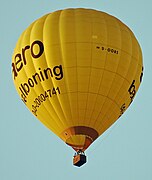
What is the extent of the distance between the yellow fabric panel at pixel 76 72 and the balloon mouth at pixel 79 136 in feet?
0.16

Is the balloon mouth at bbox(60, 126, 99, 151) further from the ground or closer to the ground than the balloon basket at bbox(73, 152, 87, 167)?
further from the ground

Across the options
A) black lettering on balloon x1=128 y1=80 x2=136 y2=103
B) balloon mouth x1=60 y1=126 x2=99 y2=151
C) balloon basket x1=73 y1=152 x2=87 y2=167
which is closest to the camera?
balloon basket x1=73 y1=152 x2=87 y2=167

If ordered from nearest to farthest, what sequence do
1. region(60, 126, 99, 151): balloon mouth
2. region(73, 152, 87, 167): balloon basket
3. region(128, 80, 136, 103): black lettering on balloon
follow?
region(73, 152, 87, 167): balloon basket → region(60, 126, 99, 151): balloon mouth → region(128, 80, 136, 103): black lettering on balloon

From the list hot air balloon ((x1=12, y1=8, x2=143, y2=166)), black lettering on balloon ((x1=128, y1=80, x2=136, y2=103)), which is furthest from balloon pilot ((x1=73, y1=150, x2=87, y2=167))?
black lettering on balloon ((x1=128, y1=80, x2=136, y2=103))

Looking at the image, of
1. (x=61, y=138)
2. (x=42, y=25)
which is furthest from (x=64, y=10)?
(x=61, y=138)

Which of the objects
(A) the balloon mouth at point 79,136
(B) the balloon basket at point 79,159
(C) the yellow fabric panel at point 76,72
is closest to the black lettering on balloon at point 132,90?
(C) the yellow fabric panel at point 76,72

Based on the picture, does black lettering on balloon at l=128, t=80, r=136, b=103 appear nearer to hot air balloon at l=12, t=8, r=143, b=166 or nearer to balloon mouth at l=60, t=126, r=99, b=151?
hot air balloon at l=12, t=8, r=143, b=166

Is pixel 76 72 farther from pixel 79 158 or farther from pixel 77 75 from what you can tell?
pixel 79 158

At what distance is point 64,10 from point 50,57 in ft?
7.75

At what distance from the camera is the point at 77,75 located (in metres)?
48.9

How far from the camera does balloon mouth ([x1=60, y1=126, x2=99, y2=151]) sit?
49.1m

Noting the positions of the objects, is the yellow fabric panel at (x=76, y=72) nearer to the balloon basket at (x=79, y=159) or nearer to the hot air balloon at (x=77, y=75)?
the hot air balloon at (x=77, y=75)

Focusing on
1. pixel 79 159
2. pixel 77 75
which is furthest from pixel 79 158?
pixel 77 75

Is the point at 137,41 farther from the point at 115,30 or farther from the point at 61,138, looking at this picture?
the point at 61,138
